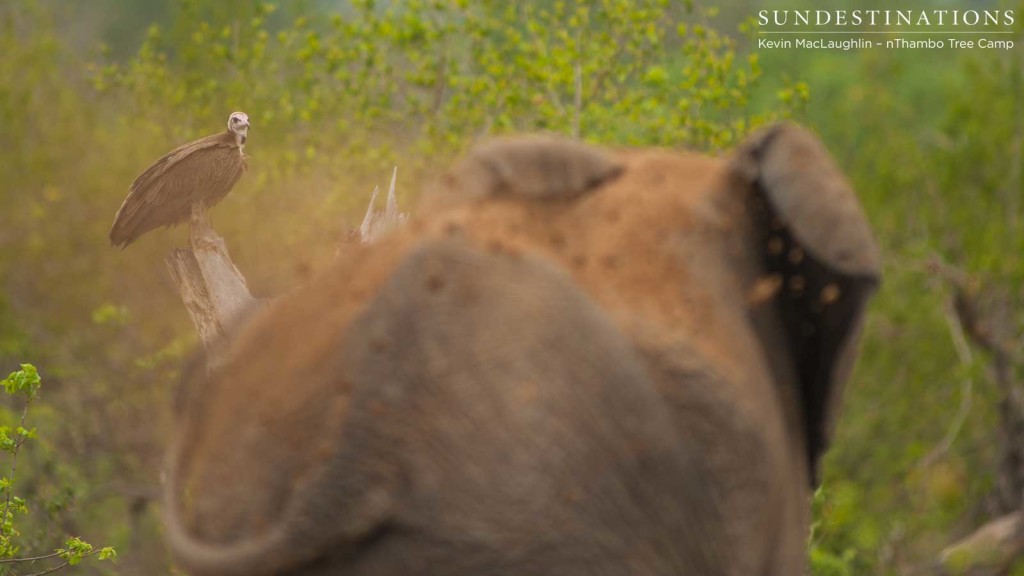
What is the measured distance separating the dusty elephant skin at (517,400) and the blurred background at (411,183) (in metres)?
6.09

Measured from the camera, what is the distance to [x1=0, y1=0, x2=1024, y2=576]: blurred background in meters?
11.0

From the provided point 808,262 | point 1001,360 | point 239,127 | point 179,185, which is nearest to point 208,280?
point 179,185

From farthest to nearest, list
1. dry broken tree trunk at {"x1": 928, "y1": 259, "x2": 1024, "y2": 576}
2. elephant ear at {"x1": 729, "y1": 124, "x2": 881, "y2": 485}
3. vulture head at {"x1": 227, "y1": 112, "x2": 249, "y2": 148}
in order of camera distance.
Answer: dry broken tree trunk at {"x1": 928, "y1": 259, "x2": 1024, "y2": 576}
vulture head at {"x1": 227, "y1": 112, "x2": 249, "y2": 148}
elephant ear at {"x1": 729, "y1": 124, "x2": 881, "y2": 485}

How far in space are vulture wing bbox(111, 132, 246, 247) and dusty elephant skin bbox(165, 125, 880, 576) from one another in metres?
2.37

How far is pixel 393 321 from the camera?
2867 millimetres

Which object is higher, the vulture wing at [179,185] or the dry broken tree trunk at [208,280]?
the vulture wing at [179,185]

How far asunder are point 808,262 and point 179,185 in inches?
118

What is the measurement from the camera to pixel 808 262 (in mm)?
3354

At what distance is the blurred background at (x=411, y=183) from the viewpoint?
11.0 metres

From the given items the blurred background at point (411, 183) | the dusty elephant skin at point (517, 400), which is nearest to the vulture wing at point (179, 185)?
the dusty elephant skin at point (517, 400)

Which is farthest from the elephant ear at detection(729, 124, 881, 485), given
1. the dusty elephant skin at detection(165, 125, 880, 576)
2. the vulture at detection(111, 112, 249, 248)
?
the vulture at detection(111, 112, 249, 248)

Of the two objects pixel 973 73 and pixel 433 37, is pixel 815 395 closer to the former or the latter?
pixel 433 37

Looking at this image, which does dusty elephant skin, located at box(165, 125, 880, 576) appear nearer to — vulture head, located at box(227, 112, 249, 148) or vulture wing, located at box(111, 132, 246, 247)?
vulture wing, located at box(111, 132, 246, 247)

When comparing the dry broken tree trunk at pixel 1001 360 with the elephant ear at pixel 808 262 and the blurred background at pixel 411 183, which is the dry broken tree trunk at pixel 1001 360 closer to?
the blurred background at pixel 411 183
